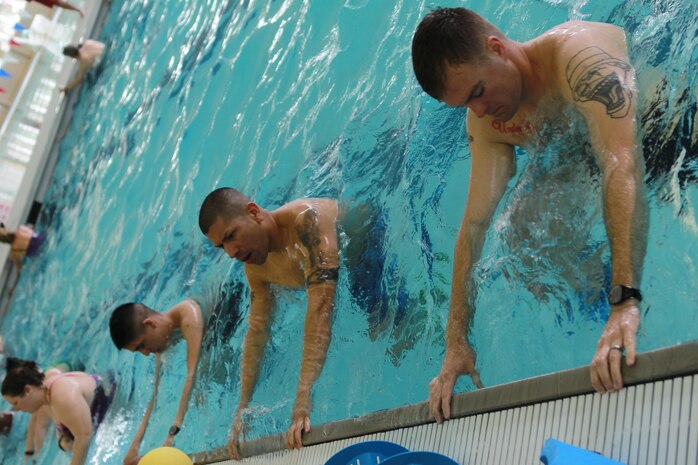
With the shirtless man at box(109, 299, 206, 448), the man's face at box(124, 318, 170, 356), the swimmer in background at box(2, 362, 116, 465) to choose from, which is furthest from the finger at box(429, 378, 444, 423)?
the swimmer in background at box(2, 362, 116, 465)

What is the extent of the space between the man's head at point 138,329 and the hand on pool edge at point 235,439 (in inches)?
55.8

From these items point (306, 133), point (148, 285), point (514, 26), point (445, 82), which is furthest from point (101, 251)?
point (445, 82)

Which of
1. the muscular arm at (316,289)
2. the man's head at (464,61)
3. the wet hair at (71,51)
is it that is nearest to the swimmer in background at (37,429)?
the muscular arm at (316,289)

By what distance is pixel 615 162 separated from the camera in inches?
91.0

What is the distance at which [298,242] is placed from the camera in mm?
3814

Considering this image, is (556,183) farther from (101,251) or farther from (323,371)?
(101,251)

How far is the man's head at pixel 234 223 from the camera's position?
3.86m

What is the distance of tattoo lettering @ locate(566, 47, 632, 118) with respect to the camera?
239 cm

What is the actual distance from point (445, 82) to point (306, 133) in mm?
2198

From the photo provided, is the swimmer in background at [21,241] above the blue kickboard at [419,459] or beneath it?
beneath

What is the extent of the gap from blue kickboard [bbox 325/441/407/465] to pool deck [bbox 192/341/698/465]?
0.13 metres

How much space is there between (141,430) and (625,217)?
3.58 m

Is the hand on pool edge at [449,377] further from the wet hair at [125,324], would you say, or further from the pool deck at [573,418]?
the wet hair at [125,324]

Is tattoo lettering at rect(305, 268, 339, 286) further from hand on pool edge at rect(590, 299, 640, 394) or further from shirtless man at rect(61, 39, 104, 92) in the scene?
shirtless man at rect(61, 39, 104, 92)
